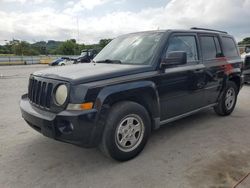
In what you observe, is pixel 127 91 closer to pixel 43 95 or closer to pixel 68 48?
pixel 43 95

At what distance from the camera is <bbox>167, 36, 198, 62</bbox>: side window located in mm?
3949

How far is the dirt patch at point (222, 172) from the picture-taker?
9.05 ft

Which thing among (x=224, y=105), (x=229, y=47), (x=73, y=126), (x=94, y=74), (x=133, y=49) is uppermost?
(x=229, y=47)

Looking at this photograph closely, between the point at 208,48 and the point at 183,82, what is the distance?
116 cm

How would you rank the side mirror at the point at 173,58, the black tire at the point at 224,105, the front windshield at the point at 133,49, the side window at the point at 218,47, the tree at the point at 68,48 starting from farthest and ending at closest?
the tree at the point at 68,48
the black tire at the point at 224,105
the side window at the point at 218,47
the front windshield at the point at 133,49
the side mirror at the point at 173,58

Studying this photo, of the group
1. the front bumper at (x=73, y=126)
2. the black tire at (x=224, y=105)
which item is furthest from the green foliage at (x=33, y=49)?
the front bumper at (x=73, y=126)

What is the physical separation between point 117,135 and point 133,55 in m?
1.36

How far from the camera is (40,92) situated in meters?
3.32

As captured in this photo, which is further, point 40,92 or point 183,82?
point 183,82

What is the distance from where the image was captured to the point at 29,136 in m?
4.27

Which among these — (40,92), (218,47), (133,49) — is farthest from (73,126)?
(218,47)

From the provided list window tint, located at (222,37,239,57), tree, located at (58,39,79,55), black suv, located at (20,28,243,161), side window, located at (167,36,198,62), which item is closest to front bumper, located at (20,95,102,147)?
black suv, located at (20,28,243,161)

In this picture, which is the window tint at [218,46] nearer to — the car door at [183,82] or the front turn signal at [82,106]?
the car door at [183,82]

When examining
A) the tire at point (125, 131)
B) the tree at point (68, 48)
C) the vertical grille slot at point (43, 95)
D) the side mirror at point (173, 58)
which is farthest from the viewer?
the tree at point (68, 48)
